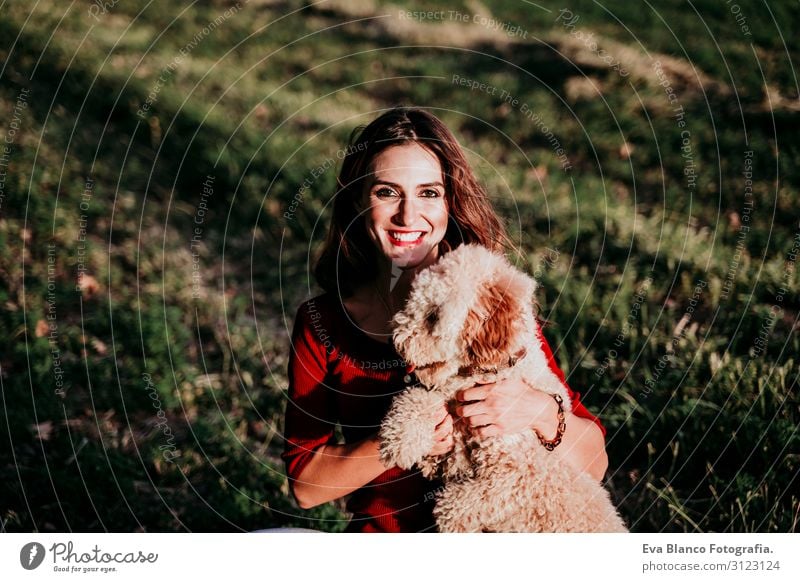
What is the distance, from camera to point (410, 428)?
2041 mm

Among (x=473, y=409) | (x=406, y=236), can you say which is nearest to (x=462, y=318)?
(x=473, y=409)

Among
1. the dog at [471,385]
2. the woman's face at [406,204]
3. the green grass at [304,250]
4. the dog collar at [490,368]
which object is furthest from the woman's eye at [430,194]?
the green grass at [304,250]

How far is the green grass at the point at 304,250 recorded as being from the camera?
140 inches

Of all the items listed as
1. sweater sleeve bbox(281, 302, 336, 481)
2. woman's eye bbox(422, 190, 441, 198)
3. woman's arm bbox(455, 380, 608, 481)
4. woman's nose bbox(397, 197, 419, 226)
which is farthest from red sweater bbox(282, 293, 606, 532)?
woman's eye bbox(422, 190, 441, 198)

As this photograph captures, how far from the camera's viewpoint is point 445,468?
2.24m

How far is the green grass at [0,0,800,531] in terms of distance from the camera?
3.57 metres

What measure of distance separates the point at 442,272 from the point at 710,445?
2.19 metres

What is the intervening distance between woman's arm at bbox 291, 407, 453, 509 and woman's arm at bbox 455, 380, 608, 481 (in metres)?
0.11

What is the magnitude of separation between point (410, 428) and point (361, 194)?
1124 millimetres

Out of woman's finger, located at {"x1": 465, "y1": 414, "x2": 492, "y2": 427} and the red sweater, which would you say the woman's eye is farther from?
woman's finger, located at {"x1": 465, "y1": 414, "x2": 492, "y2": 427}

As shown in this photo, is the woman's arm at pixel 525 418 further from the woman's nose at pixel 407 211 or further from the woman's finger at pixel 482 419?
the woman's nose at pixel 407 211

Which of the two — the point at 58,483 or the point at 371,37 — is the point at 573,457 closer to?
the point at 58,483

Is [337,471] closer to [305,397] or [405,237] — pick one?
[305,397]
